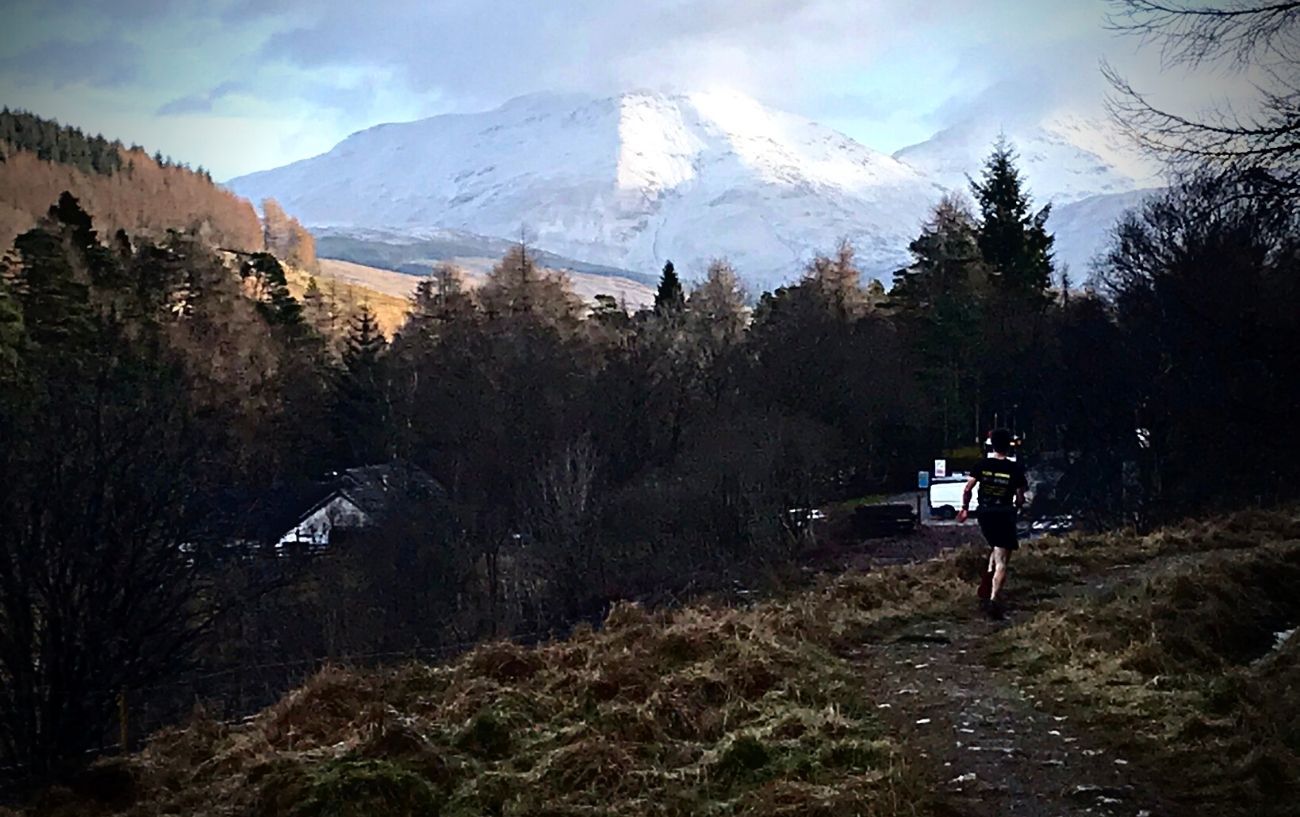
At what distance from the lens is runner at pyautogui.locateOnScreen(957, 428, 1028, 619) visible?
10.9 m

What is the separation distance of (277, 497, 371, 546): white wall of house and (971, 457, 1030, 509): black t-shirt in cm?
3705

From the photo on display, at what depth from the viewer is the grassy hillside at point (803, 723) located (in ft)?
19.7

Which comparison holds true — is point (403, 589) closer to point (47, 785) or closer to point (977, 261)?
point (47, 785)

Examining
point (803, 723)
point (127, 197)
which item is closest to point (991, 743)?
point (803, 723)

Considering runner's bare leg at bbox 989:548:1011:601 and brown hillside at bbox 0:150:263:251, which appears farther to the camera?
brown hillside at bbox 0:150:263:251

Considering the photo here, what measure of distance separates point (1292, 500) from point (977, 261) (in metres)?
37.1

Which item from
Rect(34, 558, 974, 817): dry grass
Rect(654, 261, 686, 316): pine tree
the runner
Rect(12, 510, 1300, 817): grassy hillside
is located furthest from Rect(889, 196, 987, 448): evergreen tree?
Rect(34, 558, 974, 817): dry grass

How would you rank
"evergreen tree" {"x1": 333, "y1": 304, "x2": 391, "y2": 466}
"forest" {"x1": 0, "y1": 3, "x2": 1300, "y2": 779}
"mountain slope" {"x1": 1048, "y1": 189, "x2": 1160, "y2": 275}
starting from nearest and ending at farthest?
1. "forest" {"x1": 0, "y1": 3, "x2": 1300, "y2": 779}
2. "evergreen tree" {"x1": 333, "y1": 304, "x2": 391, "y2": 466}
3. "mountain slope" {"x1": 1048, "y1": 189, "x2": 1160, "y2": 275}

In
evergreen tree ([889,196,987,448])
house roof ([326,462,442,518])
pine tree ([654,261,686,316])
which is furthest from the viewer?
pine tree ([654,261,686,316])

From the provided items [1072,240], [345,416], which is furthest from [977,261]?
[1072,240]

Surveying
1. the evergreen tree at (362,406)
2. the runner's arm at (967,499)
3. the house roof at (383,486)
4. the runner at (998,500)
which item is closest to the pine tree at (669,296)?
the evergreen tree at (362,406)

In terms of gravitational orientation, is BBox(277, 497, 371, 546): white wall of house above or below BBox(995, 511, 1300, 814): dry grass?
below

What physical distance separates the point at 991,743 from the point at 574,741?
2.52 meters

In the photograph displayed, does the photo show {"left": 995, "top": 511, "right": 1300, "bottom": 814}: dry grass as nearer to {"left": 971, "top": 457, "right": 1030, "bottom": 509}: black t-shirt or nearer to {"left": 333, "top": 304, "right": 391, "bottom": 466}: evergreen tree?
{"left": 971, "top": 457, "right": 1030, "bottom": 509}: black t-shirt
